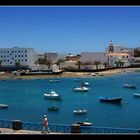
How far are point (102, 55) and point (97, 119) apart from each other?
3885 centimetres

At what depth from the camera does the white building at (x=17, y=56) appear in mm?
49844

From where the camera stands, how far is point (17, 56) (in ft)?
164

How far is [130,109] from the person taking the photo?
21.4 meters

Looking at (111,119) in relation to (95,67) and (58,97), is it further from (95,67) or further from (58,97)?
(95,67)

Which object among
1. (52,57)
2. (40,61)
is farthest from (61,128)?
(52,57)

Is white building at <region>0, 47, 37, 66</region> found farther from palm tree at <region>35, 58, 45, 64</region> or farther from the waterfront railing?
the waterfront railing

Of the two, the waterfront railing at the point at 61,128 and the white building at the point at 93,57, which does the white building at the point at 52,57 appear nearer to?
the white building at the point at 93,57

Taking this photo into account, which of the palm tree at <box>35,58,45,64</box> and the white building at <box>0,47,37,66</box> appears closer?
the white building at <box>0,47,37,66</box>

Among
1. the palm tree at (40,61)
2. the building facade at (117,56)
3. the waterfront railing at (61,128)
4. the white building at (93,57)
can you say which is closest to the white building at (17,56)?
the palm tree at (40,61)

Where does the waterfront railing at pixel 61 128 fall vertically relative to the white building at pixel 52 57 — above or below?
above

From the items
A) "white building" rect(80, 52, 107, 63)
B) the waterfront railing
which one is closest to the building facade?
"white building" rect(80, 52, 107, 63)

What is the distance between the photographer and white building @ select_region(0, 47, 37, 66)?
49.8 meters

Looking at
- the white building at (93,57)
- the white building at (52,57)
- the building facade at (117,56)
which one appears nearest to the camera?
the white building at (93,57)

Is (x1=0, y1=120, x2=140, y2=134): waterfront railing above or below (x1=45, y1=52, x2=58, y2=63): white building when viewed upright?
above
